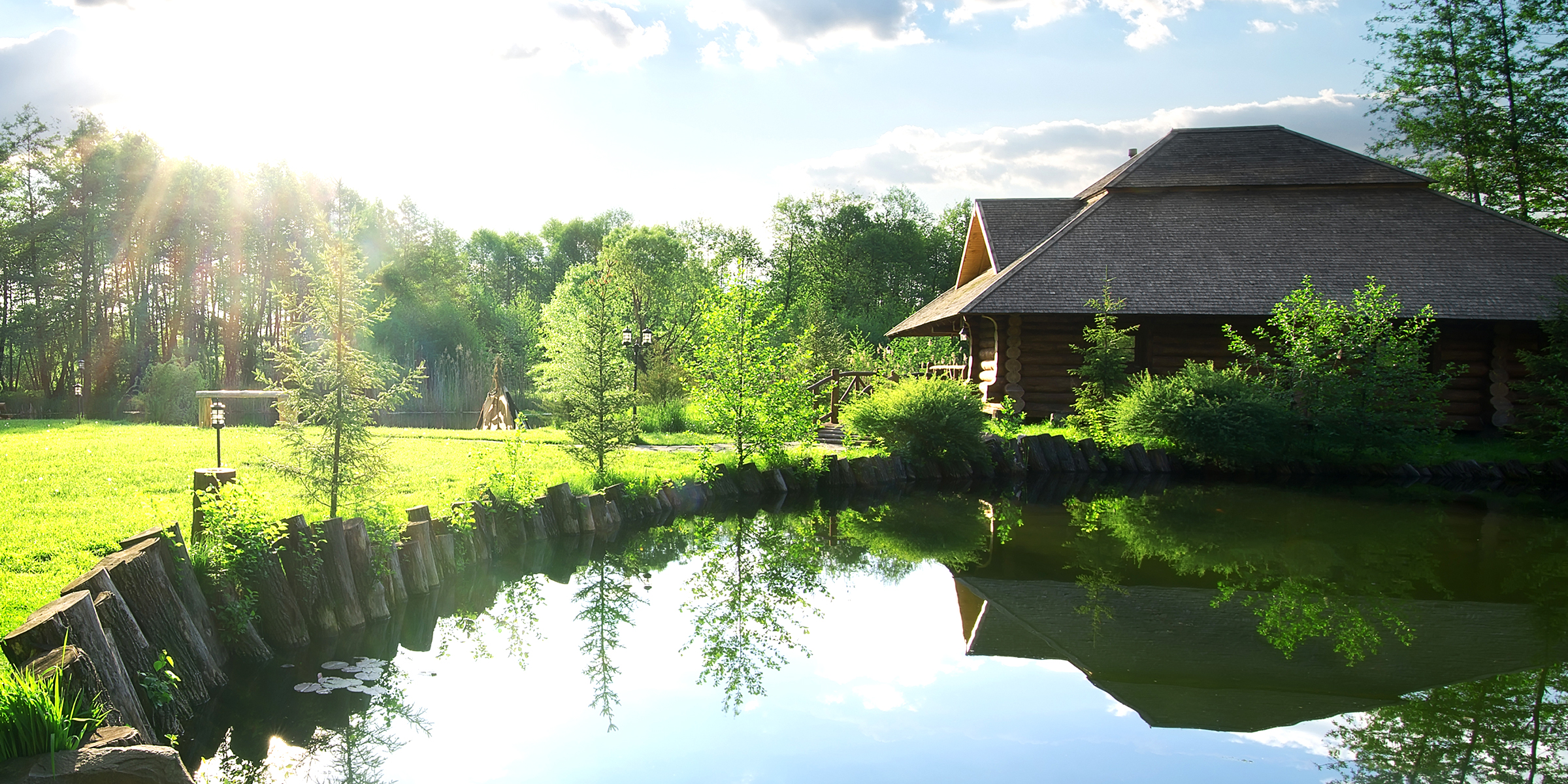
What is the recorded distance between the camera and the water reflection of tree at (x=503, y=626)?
5.88 meters

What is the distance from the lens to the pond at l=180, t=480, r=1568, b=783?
434cm

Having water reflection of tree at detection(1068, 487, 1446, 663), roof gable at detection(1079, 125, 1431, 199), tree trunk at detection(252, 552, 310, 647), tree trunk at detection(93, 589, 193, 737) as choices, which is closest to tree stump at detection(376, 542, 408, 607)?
tree trunk at detection(252, 552, 310, 647)

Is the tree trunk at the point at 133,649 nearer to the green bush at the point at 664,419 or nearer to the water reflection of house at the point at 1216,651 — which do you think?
the water reflection of house at the point at 1216,651

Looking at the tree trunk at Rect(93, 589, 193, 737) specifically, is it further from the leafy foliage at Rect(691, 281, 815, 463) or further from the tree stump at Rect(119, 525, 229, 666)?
the leafy foliage at Rect(691, 281, 815, 463)

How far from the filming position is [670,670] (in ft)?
18.5

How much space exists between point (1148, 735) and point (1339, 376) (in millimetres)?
13110

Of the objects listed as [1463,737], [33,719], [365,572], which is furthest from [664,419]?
[1463,737]

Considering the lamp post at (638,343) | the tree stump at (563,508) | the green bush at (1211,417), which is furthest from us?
the lamp post at (638,343)

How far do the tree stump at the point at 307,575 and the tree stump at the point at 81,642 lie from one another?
5.45 ft

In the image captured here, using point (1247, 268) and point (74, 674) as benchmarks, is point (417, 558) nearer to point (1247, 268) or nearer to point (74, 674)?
point (74, 674)

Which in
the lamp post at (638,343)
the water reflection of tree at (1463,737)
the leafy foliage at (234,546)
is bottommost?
the water reflection of tree at (1463,737)

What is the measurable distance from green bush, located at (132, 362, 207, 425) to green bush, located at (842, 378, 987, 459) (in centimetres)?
1709

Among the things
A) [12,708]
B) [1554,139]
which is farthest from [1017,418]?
[1554,139]

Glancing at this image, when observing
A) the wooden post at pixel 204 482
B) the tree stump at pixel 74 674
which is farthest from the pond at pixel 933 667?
the wooden post at pixel 204 482
